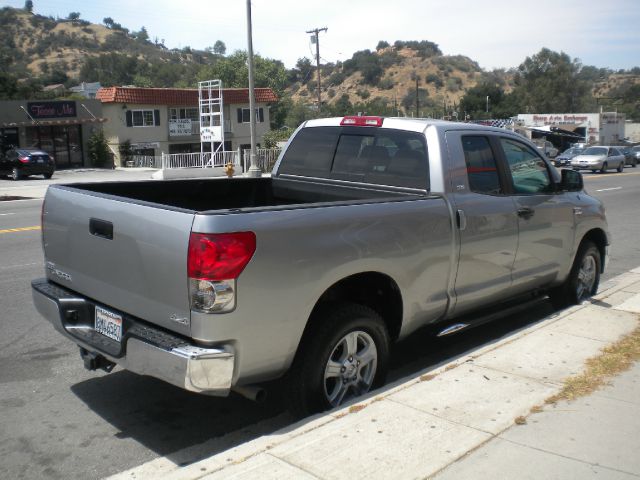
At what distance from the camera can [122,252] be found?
3.98 meters

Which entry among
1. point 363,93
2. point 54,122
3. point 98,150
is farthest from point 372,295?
A: point 363,93

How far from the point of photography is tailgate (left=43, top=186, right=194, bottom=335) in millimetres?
3668

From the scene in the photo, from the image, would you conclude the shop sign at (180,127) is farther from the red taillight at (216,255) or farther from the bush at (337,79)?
the bush at (337,79)

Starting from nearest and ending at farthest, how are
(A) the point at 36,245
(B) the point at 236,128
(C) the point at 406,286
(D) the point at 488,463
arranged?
(D) the point at 488,463
(C) the point at 406,286
(A) the point at 36,245
(B) the point at 236,128

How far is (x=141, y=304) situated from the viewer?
3906 millimetres

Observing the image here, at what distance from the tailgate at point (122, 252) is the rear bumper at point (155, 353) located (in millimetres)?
84

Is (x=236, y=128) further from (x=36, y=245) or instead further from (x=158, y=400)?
(x=158, y=400)

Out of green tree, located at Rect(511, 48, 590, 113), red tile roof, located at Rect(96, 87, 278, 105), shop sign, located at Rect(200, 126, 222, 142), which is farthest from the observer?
green tree, located at Rect(511, 48, 590, 113)

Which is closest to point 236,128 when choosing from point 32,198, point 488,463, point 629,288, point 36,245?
point 32,198

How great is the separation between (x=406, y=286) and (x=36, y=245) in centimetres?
849

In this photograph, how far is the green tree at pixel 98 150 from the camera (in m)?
47.5

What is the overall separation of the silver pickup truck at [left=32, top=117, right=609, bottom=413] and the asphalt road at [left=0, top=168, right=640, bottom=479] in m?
0.42

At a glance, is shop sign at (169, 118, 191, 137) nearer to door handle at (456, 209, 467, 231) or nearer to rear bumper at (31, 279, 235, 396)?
door handle at (456, 209, 467, 231)

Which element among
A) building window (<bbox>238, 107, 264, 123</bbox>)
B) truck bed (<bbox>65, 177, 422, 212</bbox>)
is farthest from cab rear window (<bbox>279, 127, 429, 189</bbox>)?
building window (<bbox>238, 107, 264, 123</bbox>)
